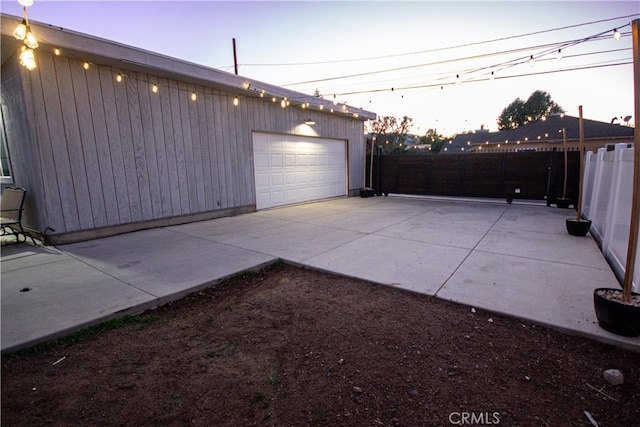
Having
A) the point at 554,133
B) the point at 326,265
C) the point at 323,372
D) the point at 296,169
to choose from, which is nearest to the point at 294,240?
the point at 326,265

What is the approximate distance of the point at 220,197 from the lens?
22.3 ft

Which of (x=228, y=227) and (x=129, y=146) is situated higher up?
(x=129, y=146)

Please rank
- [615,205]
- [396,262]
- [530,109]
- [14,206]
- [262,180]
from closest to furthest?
[615,205], [396,262], [14,206], [262,180], [530,109]

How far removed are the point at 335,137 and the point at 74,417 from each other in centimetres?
950

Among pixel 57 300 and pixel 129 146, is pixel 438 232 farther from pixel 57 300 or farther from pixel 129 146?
pixel 129 146

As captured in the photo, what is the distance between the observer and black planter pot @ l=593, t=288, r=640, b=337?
6.59 ft

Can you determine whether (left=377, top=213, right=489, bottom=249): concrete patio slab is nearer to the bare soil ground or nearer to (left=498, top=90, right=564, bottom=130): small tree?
the bare soil ground

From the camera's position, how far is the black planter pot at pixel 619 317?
2.01 metres

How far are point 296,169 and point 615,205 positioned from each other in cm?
688

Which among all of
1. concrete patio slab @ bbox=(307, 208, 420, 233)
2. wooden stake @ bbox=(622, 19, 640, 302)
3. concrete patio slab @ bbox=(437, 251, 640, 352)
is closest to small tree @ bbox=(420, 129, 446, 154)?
concrete patio slab @ bbox=(307, 208, 420, 233)

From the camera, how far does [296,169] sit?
8.73m

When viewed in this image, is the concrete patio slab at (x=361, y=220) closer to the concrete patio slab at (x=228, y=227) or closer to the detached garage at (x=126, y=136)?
the concrete patio slab at (x=228, y=227)

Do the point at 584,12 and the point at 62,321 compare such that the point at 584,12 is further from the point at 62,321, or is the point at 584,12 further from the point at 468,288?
the point at 62,321

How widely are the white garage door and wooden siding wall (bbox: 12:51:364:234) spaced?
47 centimetres
